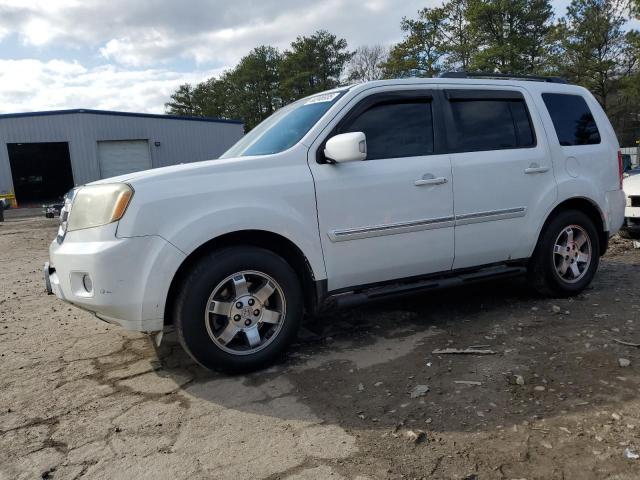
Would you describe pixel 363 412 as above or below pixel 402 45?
below

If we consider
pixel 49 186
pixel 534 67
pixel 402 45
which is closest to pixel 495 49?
pixel 534 67

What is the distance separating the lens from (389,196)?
Result: 12.5ft

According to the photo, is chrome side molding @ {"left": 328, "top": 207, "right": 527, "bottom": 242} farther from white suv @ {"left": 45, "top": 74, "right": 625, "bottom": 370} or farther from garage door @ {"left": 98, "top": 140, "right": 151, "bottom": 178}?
garage door @ {"left": 98, "top": 140, "right": 151, "bottom": 178}

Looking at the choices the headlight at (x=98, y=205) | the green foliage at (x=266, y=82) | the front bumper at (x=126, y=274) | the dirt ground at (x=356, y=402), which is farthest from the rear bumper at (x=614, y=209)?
the green foliage at (x=266, y=82)

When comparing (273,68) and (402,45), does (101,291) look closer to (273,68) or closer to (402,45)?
(402,45)

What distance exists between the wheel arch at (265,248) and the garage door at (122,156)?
81.9 ft

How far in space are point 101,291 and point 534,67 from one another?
130 feet

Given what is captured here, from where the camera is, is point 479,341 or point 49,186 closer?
point 479,341

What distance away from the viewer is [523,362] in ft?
11.3

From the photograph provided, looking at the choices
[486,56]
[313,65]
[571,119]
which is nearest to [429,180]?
[571,119]

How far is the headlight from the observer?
3164 millimetres

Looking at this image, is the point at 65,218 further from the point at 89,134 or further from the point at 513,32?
the point at 513,32

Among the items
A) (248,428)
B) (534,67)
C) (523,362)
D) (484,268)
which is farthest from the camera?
(534,67)

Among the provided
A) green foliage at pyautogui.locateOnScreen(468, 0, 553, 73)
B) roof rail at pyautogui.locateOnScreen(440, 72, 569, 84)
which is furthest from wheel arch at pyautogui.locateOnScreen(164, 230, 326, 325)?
green foliage at pyautogui.locateOnScreen(468, 0, 553, 73)
